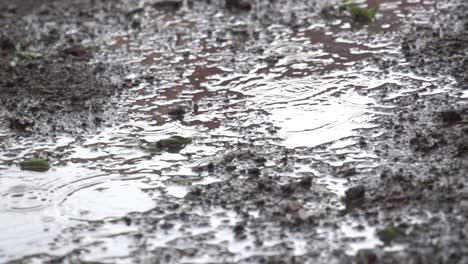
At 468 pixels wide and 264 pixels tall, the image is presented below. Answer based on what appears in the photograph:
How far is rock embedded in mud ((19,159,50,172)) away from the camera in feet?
13.5

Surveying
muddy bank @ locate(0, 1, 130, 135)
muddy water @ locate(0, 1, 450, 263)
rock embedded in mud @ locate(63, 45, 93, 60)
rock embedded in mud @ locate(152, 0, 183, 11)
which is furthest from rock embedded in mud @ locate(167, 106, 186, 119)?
rock embedded in mud @ locate(152, 0, 183, 11)

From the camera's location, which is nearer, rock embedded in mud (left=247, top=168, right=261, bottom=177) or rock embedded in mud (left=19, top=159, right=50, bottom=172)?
rock embedded in mud (left=247, top=168, right=261, bottom=177)

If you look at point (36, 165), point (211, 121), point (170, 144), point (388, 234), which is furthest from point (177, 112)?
point (388, 234)

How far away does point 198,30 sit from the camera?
610 centimetres

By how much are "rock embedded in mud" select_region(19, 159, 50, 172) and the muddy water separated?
0.12 ft

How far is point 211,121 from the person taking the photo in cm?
453

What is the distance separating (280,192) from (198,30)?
2.69 m

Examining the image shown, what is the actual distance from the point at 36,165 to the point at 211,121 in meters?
0.99

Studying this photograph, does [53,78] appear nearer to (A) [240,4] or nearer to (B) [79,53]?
(B) [79,53]

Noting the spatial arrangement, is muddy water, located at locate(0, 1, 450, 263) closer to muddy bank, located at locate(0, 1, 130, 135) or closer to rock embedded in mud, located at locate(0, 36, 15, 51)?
muddy bank, located at locate(0, 1, 130, 135)

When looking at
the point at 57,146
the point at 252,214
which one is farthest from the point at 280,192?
the point at 57,146

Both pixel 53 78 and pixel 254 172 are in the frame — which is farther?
pixel 53 78

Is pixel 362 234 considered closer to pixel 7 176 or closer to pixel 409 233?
pixel 409 233

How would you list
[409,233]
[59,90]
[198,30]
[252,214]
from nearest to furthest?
[409,233] → [252,214] → [59,90] → [198,30]
